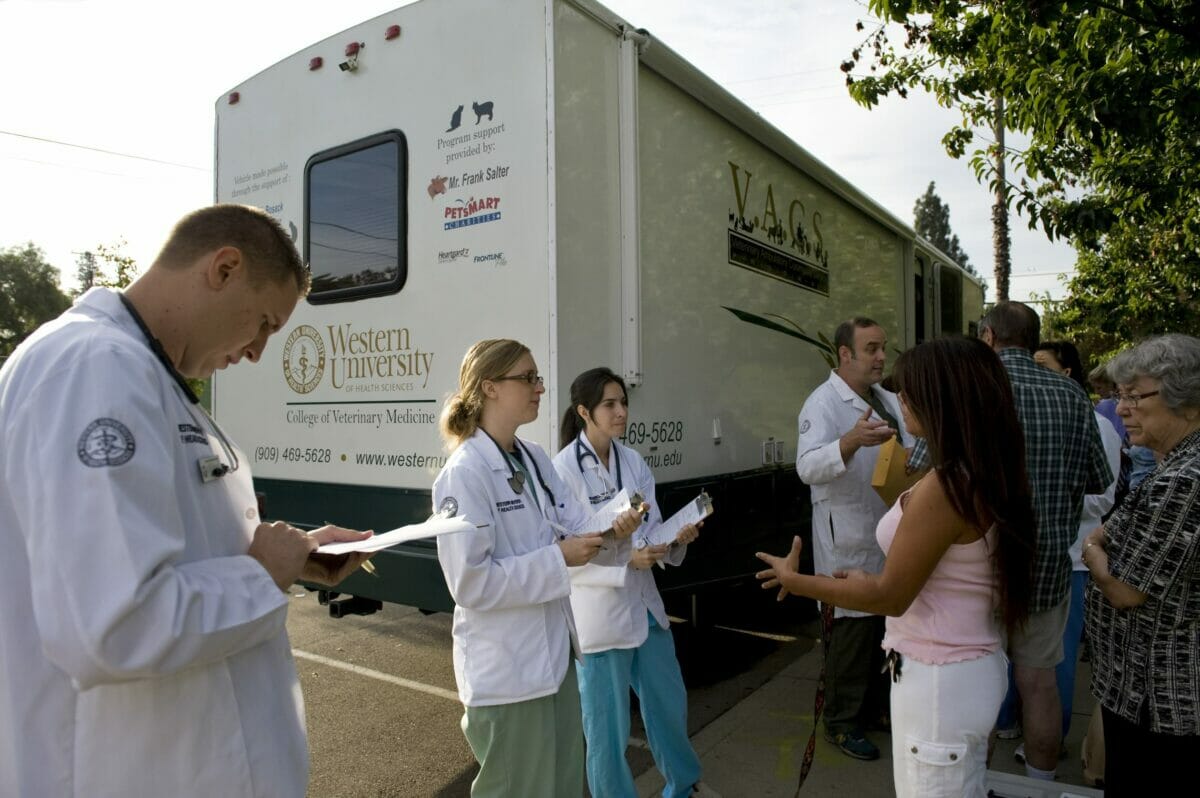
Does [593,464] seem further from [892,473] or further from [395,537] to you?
[395,537]

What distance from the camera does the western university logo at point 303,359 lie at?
181 inches

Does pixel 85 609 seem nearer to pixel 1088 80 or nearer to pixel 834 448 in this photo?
pixel 834 448

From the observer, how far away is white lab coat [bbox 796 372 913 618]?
13.4ft

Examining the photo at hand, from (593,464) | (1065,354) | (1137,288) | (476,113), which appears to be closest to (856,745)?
(593,464)

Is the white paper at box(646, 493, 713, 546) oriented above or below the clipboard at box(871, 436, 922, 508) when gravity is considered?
below

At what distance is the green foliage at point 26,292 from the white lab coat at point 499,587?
3202cm

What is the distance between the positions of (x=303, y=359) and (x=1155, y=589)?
13.5ft

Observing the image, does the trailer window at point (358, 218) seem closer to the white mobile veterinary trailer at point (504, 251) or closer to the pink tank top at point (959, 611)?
the white mobile veterinary trailer at point (504, 251)

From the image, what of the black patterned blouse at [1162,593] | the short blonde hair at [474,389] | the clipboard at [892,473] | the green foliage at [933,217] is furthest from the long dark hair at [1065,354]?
the green foliage at [933,217]

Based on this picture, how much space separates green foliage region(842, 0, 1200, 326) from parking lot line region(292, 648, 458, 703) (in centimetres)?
475

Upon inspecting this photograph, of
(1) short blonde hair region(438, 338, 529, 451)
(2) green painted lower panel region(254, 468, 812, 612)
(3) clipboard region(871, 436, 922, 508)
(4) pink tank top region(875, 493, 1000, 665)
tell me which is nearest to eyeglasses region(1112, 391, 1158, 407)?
(4) pink tank top region(875, 493, 1000, 665)

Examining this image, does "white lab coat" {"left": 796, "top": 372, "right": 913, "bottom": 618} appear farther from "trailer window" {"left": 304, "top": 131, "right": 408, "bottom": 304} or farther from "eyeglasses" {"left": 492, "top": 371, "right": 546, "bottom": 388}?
"trailer window" {"left": 304, "top": 131, "right": 408, "bottom": 304}

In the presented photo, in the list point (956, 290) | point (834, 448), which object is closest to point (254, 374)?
point (834, 448)

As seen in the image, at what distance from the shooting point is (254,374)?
4.96 m
